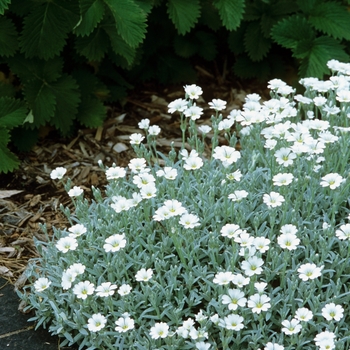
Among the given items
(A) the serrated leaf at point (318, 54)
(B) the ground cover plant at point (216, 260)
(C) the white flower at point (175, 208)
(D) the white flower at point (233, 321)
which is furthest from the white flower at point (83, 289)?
(A) the serrated leaf at point (318, 54)

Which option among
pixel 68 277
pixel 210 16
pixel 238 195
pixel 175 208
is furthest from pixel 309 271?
pixel 210 16

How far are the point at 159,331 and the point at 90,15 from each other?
1794 mm

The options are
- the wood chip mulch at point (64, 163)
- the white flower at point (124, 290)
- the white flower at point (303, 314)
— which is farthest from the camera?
the wood chip mulch at point (64, 163)

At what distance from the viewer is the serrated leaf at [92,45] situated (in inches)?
141

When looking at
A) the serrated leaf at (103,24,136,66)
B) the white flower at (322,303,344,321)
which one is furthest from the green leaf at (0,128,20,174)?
the white flower at (322,303,344,321)

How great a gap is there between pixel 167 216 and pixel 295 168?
0.80 meters

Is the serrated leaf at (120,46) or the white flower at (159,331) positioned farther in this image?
the serrated leaf at (120,46)

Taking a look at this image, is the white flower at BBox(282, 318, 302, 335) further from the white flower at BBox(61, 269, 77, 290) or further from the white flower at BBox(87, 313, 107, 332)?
the white flower at BBox(61, 269, 77, 290)

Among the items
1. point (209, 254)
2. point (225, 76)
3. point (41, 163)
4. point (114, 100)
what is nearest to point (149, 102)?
point (114, 100)

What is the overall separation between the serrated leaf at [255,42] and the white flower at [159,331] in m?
2.36

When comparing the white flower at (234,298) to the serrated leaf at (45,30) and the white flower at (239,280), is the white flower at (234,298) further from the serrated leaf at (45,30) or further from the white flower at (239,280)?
the serrated leaf at (45,30)

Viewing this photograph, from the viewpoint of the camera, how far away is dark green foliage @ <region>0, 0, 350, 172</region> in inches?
134

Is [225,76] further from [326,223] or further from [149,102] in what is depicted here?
[326,223]

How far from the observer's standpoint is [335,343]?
219 centimetres
